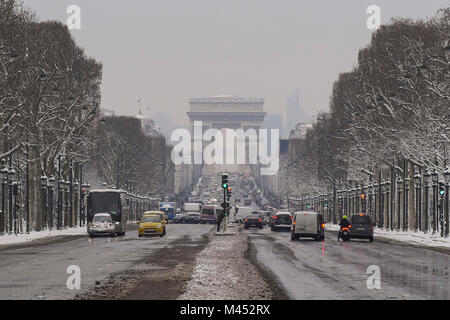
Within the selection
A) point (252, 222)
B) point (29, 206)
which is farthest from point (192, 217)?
point (29, 206)

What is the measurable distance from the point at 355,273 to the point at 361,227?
1447 inches

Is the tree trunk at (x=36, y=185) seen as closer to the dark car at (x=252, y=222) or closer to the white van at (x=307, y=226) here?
the white van at (x=307, y=226)

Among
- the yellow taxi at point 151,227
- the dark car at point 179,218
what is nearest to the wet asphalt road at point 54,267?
the yellow taxi at point 151,227

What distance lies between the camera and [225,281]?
28219mm

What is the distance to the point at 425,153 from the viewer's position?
7675 cm

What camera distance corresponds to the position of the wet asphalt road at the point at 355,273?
981 inches

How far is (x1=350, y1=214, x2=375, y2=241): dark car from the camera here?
6844 cm

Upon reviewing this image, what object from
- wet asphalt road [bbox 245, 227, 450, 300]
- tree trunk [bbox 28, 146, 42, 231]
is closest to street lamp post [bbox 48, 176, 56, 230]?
tree trunk [bbox 28, 146, 42, 231]

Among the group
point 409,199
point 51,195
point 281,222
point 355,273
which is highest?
point 51,195

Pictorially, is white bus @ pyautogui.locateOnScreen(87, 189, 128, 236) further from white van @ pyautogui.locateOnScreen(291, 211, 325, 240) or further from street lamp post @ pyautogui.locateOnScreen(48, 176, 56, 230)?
white van @ pyautogui.locateOnScreen(291, 211, 325, 240)

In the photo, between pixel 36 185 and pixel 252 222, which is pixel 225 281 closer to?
pixel 36 185
